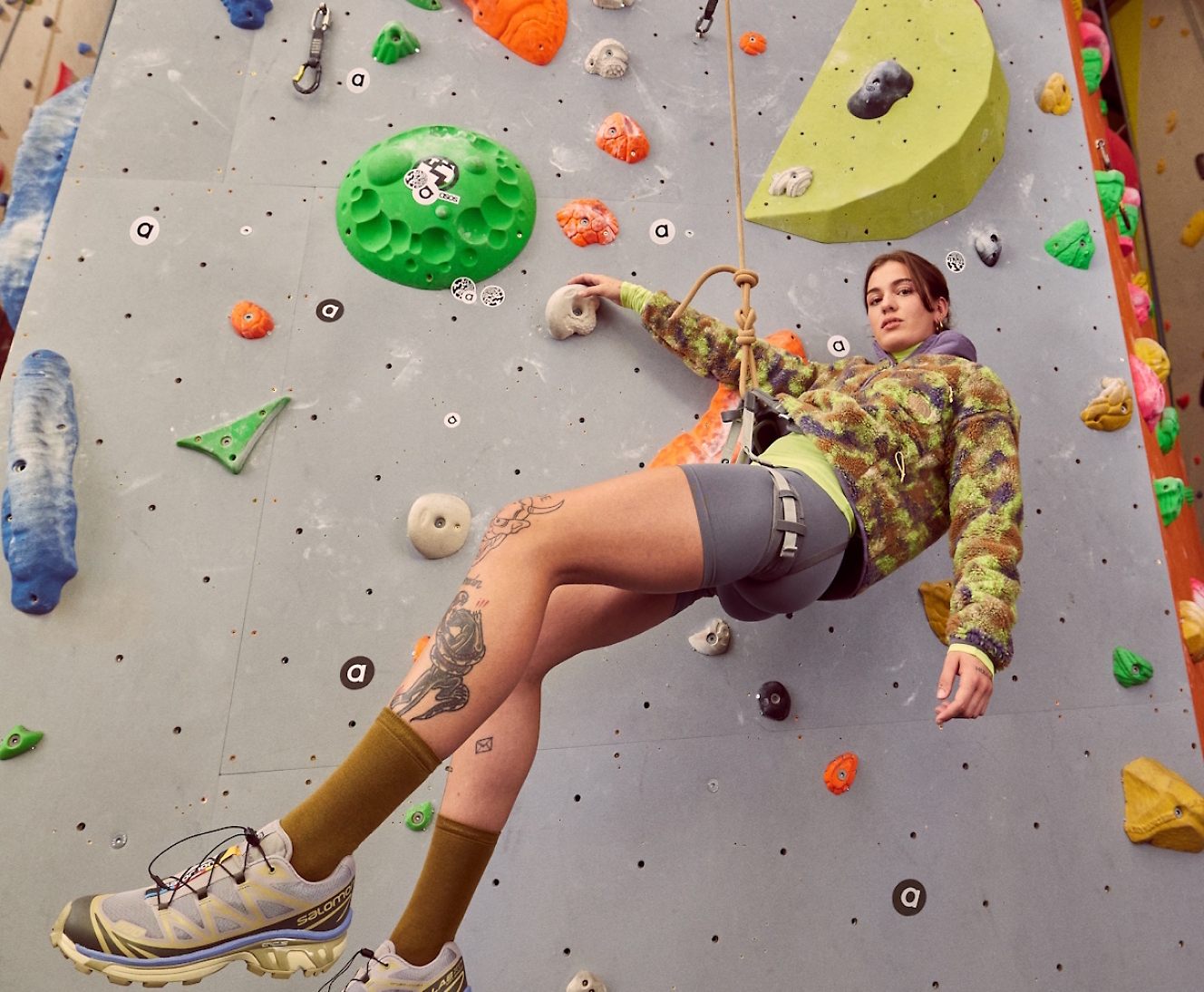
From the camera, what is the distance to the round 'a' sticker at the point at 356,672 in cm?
198

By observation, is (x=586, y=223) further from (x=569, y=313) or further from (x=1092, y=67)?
(x=1092, y=67)

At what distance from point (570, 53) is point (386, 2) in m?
0.54

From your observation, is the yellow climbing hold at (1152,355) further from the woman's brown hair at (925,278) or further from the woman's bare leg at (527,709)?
the woman's bare leg at (527,709)

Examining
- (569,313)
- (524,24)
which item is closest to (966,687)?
(569,313)

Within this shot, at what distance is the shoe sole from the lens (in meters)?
1.31

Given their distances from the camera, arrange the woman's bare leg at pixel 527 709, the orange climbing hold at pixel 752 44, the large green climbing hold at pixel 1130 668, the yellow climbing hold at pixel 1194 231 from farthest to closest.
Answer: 1. the yellow climbing hold at pixel 1194 231
2. the orange climbing hold at pixel 752 44
3. the large green climbing hold at pixel 1130 668
4. the woman's bare leg at pixel 527 709

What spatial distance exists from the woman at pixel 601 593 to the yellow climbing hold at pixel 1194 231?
3075mm

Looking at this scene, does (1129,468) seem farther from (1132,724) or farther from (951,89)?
(951,89)

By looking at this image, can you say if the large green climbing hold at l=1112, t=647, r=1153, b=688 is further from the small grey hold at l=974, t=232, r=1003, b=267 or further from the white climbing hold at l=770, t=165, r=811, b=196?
the white climbing hold at l=770, t=165, r=811, b=196

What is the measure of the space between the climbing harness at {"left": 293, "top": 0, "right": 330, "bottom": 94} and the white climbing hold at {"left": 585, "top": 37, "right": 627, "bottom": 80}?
0.74 meters

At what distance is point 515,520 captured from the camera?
54.2 inches

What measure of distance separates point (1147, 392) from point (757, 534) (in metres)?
1.94

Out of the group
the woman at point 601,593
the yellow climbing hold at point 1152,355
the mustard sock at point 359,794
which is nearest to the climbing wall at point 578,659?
the yellow climbing hold at point 1152,355

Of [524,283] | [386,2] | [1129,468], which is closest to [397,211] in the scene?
[524,283]
